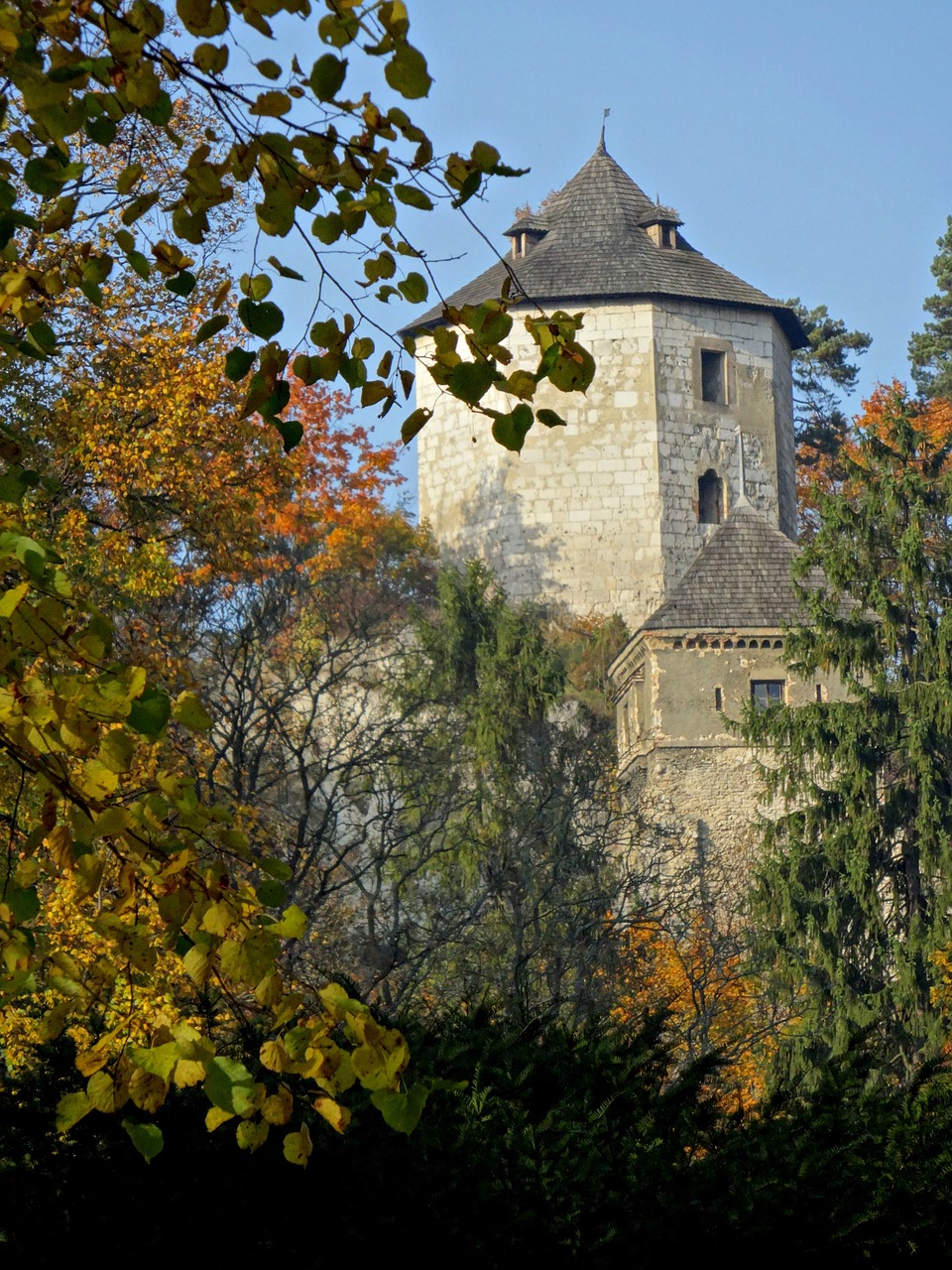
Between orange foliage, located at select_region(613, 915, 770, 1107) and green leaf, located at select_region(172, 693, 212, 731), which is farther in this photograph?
orange foliage, located at select_region(613, 915, 770, 1107)

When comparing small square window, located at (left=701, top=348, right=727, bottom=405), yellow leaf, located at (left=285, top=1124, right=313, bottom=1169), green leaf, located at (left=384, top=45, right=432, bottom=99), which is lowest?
yellow leaf, located at (left=285, top=1124, right=313, bottom=1169)

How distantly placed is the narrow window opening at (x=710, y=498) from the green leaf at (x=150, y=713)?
1555 inches

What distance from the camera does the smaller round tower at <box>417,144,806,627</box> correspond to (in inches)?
1640

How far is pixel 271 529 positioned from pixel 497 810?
12323mm

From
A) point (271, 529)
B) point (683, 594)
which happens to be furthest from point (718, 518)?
point (271, 529)

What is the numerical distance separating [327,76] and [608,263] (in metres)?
40.9

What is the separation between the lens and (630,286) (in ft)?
140

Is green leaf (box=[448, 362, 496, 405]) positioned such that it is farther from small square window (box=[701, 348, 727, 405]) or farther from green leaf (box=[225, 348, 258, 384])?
small square window (box=[701, 348, 727, 405])

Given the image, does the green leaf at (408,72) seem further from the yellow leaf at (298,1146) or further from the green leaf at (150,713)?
the yellow leaf at (298,1146)

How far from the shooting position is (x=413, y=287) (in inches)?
175

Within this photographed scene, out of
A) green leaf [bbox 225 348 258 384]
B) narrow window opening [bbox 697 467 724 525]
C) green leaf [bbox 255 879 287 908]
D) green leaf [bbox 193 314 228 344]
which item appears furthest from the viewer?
narrow window opening [bbox 697 467 724 525]

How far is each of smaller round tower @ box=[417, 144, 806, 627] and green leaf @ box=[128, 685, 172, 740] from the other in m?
37.3

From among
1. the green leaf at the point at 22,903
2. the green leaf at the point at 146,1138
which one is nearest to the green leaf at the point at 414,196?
the green leaf at the point at 22,903

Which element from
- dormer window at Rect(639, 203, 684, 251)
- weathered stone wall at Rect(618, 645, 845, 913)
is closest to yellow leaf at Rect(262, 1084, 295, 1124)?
weathered stone wall at Rect(618, 645, 845, 913)
